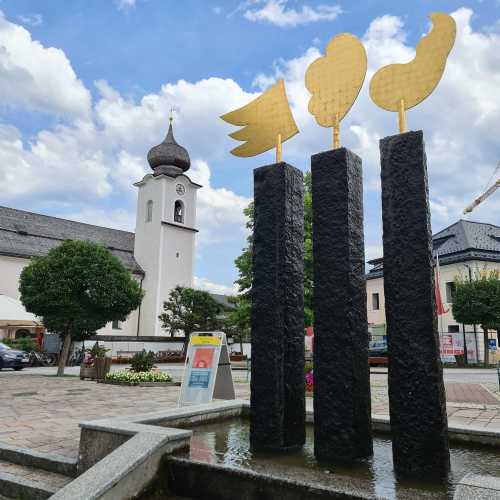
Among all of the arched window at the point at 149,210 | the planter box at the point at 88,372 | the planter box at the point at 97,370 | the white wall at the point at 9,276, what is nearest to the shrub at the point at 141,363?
the planter box at the point at 97,370

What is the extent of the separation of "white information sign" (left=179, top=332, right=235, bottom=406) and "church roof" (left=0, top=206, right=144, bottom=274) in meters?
31.2

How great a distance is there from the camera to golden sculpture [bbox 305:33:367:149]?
505 centimetres

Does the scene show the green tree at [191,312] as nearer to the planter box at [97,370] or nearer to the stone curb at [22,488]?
the planter box at [97,370]

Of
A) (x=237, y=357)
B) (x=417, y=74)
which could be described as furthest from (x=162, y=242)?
(x=417, y=74)

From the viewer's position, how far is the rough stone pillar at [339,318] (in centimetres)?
448

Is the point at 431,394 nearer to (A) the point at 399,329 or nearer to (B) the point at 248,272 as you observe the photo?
(A) the point at 399,329

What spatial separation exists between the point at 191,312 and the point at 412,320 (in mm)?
32302

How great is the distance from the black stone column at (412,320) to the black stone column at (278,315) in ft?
3.75

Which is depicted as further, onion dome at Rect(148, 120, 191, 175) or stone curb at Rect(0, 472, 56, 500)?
onion dome at Rect(148, 120, 191, 175)

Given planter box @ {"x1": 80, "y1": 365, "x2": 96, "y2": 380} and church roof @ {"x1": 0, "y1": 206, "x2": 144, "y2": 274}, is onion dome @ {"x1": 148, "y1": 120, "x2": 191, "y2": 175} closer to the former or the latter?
church roof @ {"x1": 0, "y1": 206, "x2": 144, "y2": 274}

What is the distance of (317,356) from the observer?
4.66m

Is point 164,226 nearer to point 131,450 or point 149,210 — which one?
point 149,210

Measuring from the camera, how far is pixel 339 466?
171 inches

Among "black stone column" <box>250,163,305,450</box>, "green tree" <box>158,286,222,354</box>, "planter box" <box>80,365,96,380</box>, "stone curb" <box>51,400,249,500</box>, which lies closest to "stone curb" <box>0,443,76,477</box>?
"stone curb" <box>51,400,249,500</box>
